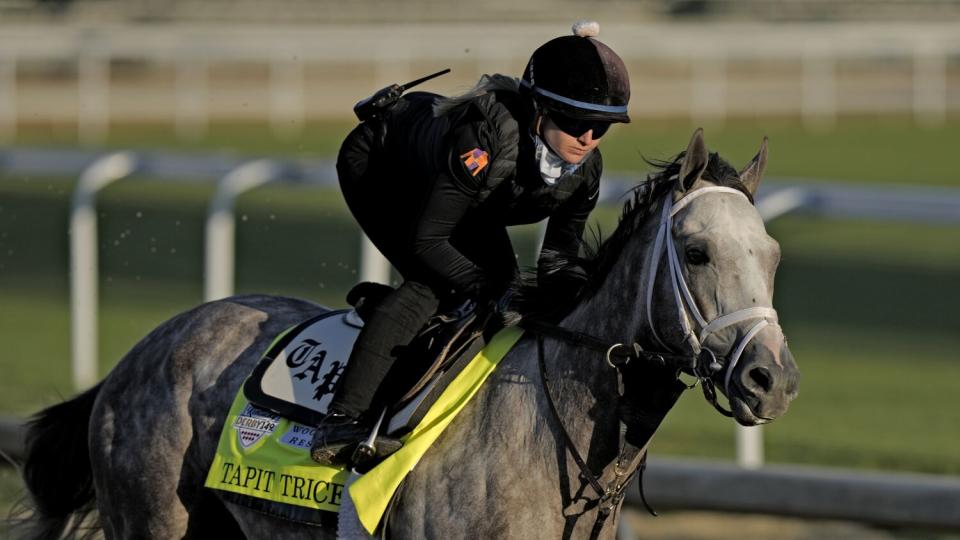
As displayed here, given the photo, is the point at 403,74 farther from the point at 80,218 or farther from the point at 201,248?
the point at 80,218

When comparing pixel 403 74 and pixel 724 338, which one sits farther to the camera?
pixel 403 74

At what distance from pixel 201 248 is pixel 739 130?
39.2ft

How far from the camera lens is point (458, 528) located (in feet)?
12.7

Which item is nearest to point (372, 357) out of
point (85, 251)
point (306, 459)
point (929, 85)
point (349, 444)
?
point (349, 444)

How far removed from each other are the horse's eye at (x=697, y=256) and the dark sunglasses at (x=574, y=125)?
0.49 metres

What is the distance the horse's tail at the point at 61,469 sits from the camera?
16.4 feet

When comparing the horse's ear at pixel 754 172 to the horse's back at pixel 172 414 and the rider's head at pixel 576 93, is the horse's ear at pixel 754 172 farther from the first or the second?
the horse's back at pixel 172 414

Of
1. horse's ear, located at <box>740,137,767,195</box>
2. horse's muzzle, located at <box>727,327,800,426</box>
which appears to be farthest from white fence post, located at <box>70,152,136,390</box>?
horse's muzzle, located at <box>727,327,800,426</box>

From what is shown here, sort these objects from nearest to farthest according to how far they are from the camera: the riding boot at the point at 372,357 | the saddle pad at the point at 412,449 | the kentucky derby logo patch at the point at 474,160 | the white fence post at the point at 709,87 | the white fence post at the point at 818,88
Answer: the kentucky derby logo patch at the point at 474,160 < the saddle pad at the point at 412,449 < the riding boot at the point at 372,357 < the white fence post at the point at 709,87 < the white fence post at the point at 818,88

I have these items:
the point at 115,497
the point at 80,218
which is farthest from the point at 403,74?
the point at 115,497

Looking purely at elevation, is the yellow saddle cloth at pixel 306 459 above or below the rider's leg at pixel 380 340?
below

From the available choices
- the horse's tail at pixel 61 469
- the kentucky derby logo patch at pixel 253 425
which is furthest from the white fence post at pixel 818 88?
the kentucky derby logo patch at pixel 253 425

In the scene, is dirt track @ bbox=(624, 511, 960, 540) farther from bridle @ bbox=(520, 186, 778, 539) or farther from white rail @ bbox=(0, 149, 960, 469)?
bridle @ bbox=(520, 186, 778, 539)

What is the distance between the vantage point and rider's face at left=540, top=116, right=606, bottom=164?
155 inches
